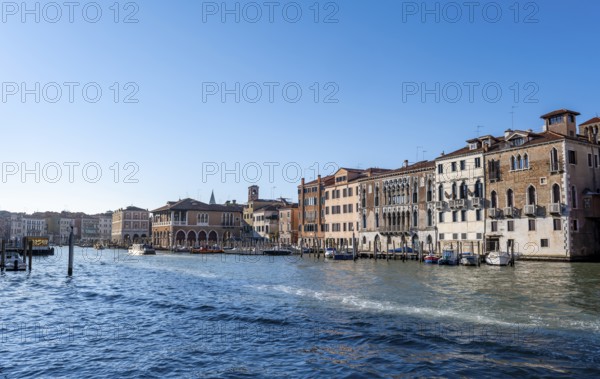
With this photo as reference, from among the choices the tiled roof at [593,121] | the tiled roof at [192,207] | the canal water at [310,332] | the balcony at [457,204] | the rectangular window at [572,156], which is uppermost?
the tiled roof at [593,121]

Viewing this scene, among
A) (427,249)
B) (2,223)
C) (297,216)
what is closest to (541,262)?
(427,249)

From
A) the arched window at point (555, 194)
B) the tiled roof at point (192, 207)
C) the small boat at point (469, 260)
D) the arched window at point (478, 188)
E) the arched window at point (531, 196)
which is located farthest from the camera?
the tiled roof at point (192, 207)

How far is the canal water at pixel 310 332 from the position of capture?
426 inches

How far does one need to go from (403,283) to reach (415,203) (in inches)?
1222

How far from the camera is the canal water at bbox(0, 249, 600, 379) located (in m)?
10.8

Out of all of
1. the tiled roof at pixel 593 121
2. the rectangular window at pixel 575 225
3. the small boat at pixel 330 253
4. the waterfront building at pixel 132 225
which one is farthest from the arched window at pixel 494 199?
the waterfront building at pixel 132 225

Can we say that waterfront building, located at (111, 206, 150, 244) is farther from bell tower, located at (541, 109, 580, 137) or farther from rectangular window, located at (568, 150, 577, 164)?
rectangular window, located at (568, 150, 577, 164)

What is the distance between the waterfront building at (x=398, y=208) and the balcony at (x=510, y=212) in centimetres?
933

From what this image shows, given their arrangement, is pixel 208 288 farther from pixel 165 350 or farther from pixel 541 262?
pixel 541 262

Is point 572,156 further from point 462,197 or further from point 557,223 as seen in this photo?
point 462,197

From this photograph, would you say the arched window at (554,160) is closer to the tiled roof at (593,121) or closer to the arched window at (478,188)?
the arched window at (478,188)

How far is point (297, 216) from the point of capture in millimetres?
84500

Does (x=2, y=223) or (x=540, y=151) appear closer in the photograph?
(x=540, y=151)

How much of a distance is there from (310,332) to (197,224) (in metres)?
85.0
